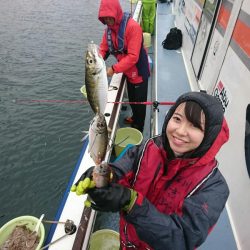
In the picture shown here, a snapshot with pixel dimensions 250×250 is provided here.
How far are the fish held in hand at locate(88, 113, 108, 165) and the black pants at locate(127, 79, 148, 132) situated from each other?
241cm

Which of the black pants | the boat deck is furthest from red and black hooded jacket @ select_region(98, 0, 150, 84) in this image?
the boat deck

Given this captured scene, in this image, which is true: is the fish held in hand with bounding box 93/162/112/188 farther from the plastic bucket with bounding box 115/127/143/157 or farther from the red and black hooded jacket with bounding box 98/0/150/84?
the plastic bucket with bounding box 115/127/143/157

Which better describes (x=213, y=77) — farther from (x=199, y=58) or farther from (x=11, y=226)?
(x=11, y=226)

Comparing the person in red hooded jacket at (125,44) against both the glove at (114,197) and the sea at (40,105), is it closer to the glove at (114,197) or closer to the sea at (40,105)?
the sea at (40,105)

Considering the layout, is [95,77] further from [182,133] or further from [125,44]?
[125,44]

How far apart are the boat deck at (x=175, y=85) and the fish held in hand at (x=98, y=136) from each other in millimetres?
1453

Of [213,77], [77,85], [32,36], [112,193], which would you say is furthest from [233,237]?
[32,36]

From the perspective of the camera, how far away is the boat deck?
259 cm

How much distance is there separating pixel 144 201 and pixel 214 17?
12.0 ft

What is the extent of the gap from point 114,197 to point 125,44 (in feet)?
10.2

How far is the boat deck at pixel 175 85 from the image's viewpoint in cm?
259

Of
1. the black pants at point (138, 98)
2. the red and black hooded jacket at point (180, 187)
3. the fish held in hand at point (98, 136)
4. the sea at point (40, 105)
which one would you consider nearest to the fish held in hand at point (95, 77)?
the fish held in hand at point (98, 136)

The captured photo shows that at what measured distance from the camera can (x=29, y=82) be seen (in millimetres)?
7051

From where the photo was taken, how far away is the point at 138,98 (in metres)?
4.67
